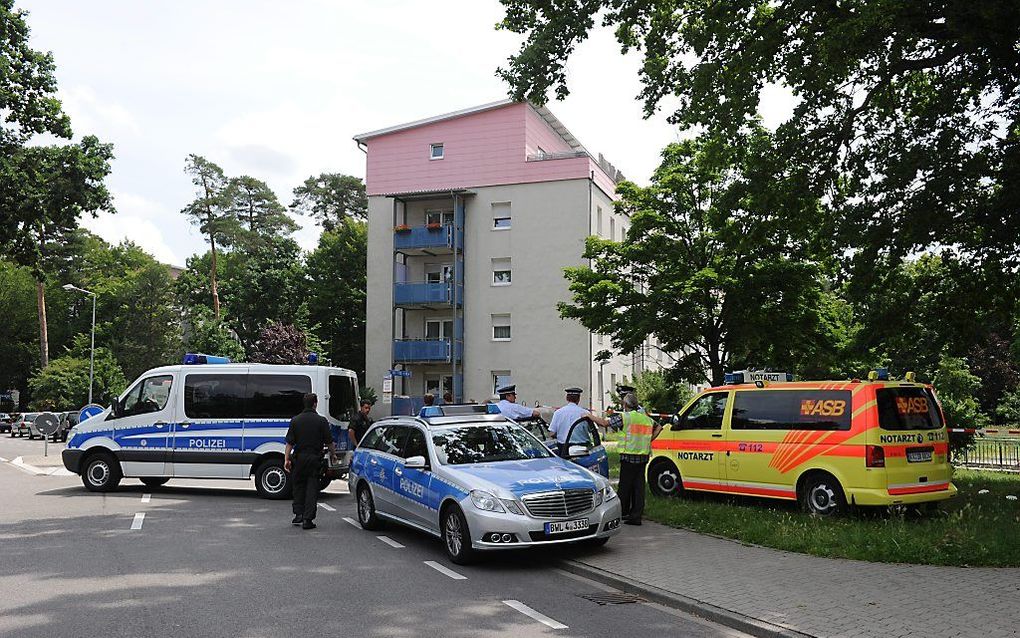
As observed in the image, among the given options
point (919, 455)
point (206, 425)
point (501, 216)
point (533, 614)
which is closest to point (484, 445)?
point (533, 614)

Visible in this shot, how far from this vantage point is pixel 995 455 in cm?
2219

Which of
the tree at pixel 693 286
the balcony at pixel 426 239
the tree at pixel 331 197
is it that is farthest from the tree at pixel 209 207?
the tree at pixel 693 286

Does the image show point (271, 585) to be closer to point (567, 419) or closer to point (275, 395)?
point (567, 419)

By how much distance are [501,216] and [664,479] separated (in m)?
27.6

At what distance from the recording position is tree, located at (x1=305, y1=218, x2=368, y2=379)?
5191 cm

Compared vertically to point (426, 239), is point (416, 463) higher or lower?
lower

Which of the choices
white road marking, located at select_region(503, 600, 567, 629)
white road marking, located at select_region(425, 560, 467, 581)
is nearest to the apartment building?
white road marking, located at select_region(425, 560, 467, 581)

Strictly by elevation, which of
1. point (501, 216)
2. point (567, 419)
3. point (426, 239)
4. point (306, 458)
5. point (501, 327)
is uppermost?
point (501, 216)

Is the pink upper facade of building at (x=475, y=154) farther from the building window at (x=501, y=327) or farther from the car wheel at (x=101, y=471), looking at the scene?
the car wheel at (x=101, y=471)

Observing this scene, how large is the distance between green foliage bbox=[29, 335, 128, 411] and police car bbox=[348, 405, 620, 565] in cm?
4825

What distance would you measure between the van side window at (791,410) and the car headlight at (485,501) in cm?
514

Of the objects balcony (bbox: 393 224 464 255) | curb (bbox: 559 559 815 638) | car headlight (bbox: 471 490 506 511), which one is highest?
balcony (bbox: 393 224 464 255)

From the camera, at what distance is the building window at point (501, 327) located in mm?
40375

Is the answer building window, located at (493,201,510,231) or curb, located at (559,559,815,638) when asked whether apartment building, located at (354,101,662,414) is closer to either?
building window, located at (493,201,510,231)
